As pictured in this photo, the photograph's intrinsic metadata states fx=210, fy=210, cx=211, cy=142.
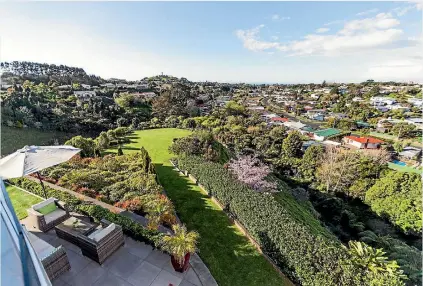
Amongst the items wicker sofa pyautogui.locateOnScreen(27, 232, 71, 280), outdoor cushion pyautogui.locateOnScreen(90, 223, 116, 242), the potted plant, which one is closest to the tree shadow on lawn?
the potted plant

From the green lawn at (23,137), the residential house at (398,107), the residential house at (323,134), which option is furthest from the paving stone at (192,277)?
the residential house at (398,107)

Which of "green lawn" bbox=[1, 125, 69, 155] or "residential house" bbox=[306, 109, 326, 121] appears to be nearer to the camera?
"green lawn" bbox=[1, 125, 69, 155]

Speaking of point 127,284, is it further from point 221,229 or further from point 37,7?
point 37,7

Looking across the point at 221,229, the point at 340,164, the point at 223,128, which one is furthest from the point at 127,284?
the point at 223,128

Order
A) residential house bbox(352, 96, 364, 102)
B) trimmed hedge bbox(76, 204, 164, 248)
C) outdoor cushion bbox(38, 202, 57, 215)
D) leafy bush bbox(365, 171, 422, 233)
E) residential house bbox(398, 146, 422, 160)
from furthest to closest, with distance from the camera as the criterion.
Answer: residential house bbox(352, 96, 364, 102), residential house bbox(398, 146, 422, 160), leafy bush bbox(365, 171, 422, 233), outdoor cushion bbox(38, 202, 57, 215), trimmed hedge bbox(76, 204, 164, 248)

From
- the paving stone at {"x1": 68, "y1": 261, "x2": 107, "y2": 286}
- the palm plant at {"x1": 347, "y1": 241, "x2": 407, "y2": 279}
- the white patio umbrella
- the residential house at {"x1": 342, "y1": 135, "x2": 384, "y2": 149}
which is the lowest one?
the residential house at {"x1": 342, "y1": 135, "x2": 384, "y2": 149}

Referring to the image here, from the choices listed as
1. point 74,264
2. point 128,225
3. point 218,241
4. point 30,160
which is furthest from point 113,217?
point 218,241

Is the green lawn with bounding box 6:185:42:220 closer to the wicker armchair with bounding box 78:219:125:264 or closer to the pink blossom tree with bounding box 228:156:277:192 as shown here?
the wicker armchair with bounding box 78:219:125:264

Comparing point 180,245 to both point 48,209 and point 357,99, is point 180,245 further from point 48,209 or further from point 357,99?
point 357,99
